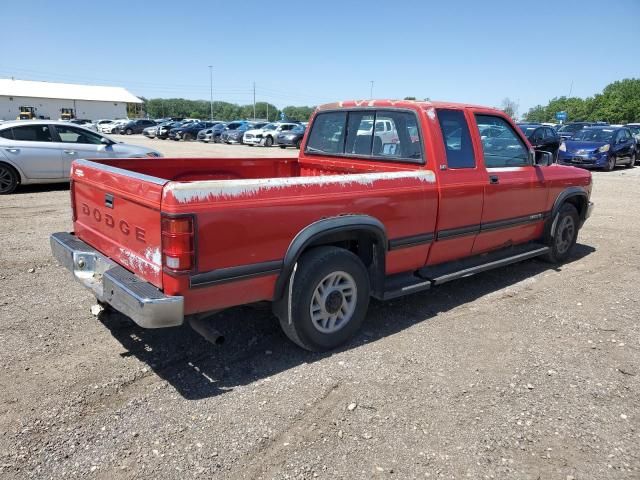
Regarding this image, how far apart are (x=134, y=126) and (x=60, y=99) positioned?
Result: 3476 cm

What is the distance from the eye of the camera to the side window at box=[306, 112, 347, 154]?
16.8 feet

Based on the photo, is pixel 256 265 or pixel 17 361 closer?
pixel 256 265

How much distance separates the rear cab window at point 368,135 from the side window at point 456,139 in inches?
11.0

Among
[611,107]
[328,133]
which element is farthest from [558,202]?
[611,107]

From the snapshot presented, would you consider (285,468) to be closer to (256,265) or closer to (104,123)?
(256,265)

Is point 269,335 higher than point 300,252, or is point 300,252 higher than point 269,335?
point 300,252

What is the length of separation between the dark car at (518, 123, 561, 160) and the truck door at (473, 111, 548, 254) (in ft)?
42.0

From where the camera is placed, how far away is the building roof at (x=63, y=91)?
66.4 m

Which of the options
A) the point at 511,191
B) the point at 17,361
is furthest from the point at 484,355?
A: the point at 17,361

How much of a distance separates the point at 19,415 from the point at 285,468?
1.66 m

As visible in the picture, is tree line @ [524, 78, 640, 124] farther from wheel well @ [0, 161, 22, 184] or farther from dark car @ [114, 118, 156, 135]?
wheel well @ [0, 161, 22, 184]

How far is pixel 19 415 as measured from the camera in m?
2.93

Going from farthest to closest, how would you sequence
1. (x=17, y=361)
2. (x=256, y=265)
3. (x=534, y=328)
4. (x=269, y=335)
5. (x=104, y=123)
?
1. (x=104, y=123)
2. (x=534, y=328)
3. (x=269, y=335)
4. (x=17, y=361)
5. (x=256, y=265)

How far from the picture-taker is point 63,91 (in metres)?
71.2
